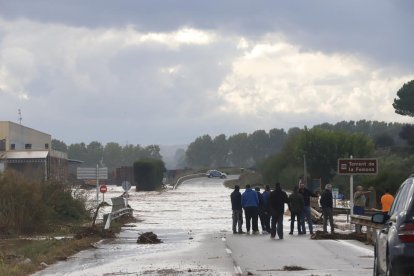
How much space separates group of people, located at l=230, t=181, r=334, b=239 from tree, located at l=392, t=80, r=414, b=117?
10419cm

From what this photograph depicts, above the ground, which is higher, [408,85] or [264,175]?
[408,85]

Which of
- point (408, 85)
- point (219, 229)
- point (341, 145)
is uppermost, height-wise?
point (408, 85)

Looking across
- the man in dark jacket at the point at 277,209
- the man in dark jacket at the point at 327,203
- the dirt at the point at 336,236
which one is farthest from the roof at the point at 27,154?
the dirt at the point at 336,236

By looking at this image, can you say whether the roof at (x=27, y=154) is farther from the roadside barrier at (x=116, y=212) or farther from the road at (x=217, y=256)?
the road at (x=217, y=256)

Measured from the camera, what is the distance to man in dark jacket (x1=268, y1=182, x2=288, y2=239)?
2866cm

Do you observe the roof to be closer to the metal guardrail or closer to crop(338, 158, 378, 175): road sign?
crop(338, 158, 378, 175): road sign

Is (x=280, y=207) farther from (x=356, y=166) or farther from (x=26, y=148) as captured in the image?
(x=26, y=148)

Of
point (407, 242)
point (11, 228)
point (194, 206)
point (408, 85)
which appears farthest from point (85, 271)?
point (408, 85)

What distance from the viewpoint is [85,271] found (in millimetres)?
18891

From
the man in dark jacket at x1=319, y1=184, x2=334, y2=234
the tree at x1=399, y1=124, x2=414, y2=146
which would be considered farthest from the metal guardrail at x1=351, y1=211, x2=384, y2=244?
the tree at x1=399, y1=124, x2=414, y2=146

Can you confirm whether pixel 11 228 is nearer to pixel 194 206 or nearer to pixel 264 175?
pixel 194 206

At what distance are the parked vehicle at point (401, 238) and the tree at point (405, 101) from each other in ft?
403

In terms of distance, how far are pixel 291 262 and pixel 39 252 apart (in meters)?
8.02

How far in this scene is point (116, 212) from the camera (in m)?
38.3
